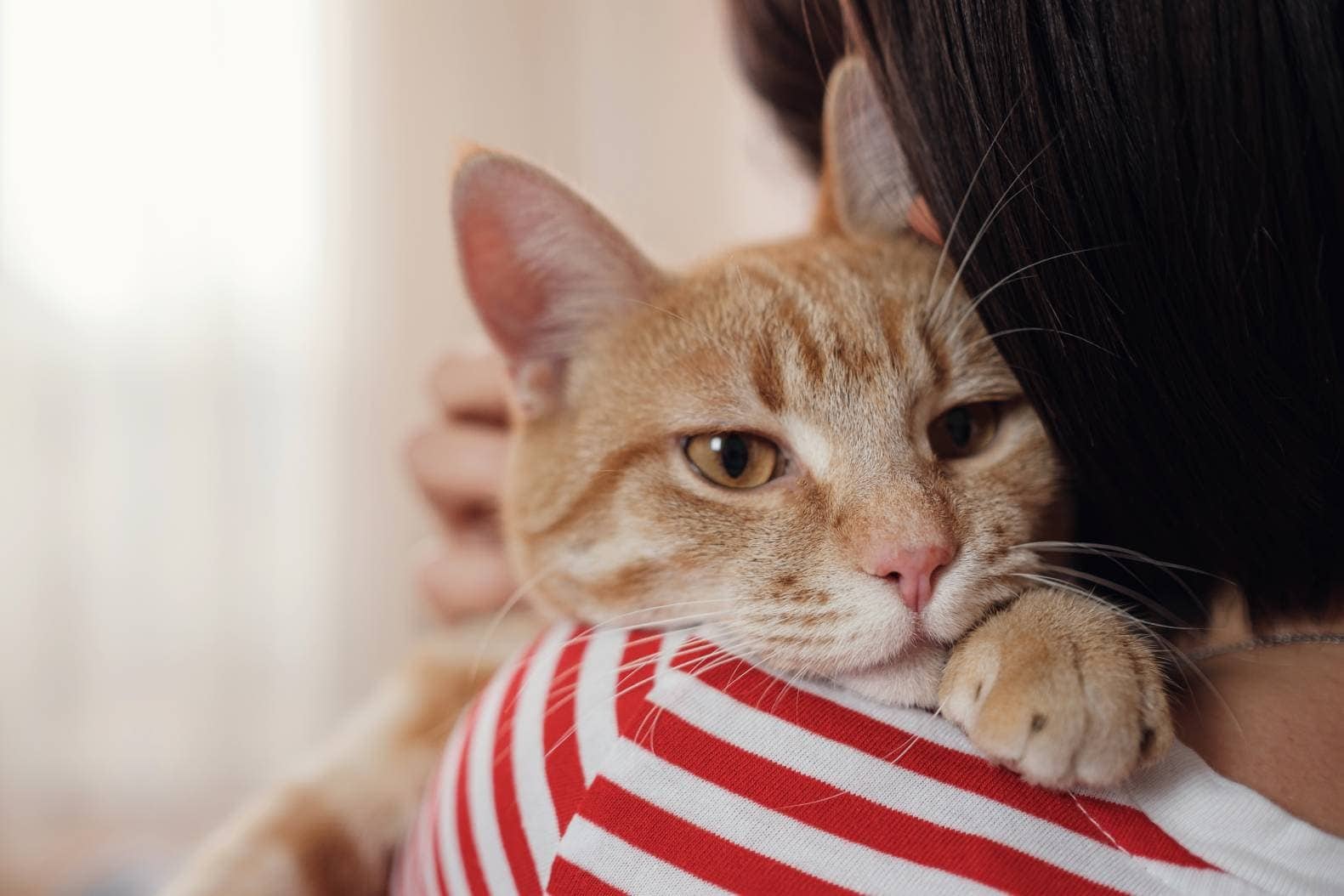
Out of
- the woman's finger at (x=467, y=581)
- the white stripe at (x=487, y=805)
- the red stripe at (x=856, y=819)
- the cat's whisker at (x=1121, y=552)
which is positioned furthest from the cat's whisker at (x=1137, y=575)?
the woman's finger at (x=467, y=581)

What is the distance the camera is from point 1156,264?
780mm

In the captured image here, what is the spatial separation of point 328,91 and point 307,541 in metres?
1.51

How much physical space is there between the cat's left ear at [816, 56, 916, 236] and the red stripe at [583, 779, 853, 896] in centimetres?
69

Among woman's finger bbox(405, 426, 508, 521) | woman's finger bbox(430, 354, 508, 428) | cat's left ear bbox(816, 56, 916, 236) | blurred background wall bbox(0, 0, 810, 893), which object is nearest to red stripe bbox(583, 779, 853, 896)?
cat's left ear bbox(816, 56, 916, 236)

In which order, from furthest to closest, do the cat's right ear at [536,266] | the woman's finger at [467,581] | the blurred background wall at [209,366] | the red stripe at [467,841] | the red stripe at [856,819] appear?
the blurred background wall at [209,366]
the woman's finger at [467,581]
the cat's right ear at [536,266]
the red stripe at [467,841]
the red stripe at [856,819]

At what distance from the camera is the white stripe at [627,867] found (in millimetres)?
666

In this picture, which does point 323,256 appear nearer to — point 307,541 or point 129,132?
point 129,132

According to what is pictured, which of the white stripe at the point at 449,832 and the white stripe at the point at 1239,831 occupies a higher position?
the white stripe at the point at 1239,831

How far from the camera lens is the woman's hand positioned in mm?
1482

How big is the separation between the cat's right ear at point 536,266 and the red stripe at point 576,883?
579mm

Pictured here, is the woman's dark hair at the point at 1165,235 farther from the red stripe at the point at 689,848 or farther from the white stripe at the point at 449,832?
the white stripe at the point at 449,832

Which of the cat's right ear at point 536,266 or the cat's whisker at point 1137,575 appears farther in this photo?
the cat's right ear at point 536,266

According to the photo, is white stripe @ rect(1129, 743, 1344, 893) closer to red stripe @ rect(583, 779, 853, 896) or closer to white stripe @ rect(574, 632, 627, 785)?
red stripe @ rect(583, 779, 853, 896)

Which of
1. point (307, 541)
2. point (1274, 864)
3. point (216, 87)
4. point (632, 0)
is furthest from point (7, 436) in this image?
point (1274, 864)
